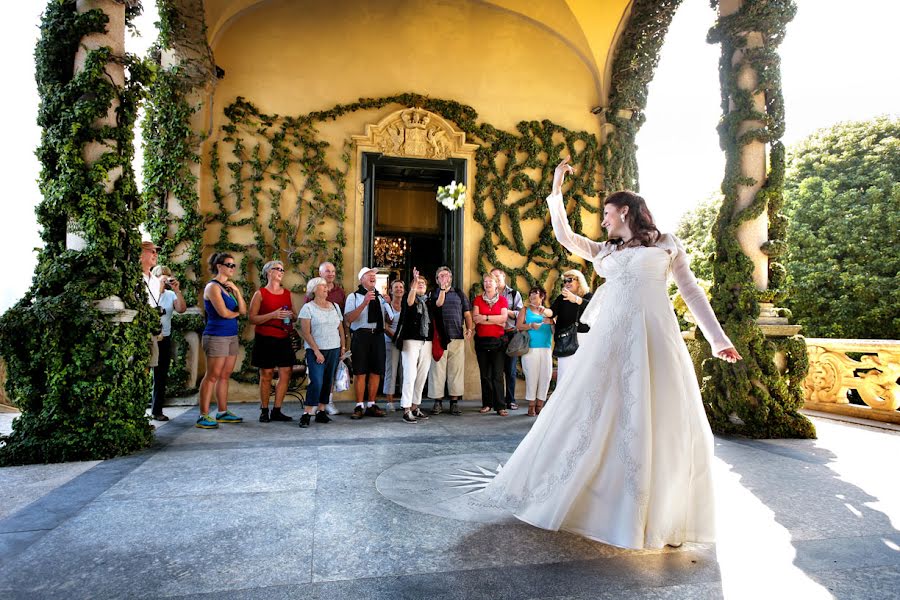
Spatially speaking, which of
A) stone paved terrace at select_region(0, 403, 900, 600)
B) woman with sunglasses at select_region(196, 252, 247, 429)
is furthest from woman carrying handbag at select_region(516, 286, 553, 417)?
woman with sunglasses at select_region(196, 252, 247, 429)

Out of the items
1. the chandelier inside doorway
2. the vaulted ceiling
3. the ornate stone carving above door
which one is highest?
the vaulted ceiling

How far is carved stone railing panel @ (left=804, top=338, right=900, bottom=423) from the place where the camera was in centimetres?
633

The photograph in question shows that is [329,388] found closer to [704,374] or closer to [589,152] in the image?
[704,374]

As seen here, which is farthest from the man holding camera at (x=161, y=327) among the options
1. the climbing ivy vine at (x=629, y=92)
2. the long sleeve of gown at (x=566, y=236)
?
the climbing ivy vine at (x=629, y=92)

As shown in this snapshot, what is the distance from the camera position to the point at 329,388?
20.5 ft

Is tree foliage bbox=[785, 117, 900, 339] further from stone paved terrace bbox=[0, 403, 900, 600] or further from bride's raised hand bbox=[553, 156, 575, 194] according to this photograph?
bride's raised hand bbox=[553, 156, 575, 194]

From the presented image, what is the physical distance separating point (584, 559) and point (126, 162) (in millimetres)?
4633

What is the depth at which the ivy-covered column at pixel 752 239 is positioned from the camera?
553 centimetres

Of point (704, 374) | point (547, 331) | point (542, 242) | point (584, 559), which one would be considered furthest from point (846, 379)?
point (584, 559)

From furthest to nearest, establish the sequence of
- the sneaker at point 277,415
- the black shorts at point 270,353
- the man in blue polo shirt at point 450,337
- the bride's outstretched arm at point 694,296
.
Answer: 1. the man in blue polo shirt at point 450,337
2. the sneaker at point 277,415
3. the black shorts at point 270,353
4. the bride's outstretched arm at point 694,296

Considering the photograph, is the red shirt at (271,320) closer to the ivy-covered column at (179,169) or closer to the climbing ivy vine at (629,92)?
the ivy-covered column at (179,169)

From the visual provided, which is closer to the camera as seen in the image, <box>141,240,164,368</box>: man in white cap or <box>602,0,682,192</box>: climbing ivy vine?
<box>141,240,164,368</box>: man in white cap

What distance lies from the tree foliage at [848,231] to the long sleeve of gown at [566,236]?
1538 cm

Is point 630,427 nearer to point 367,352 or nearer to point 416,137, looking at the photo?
point 367,352
